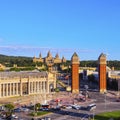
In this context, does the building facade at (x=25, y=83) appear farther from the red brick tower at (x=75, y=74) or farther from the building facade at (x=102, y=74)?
the building facade at (x=102, y=74)

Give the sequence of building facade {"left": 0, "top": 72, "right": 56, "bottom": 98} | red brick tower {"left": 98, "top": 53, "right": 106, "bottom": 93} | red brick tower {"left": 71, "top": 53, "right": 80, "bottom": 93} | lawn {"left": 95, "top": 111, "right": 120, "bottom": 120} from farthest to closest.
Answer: red brick tower {"left": 98, "top": 53, "right": 106, "bottom": 93} < red brick tower {"left": 71, "top": 53, "right": 80, "bottom": 93} < building facade {"left": 0, "top": 72, "right": 56, "bottom": 98} < lawn {"left": 95, "top": 111, "right": 120, "bottom": 120}

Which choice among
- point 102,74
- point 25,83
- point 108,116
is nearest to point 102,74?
point 102,74

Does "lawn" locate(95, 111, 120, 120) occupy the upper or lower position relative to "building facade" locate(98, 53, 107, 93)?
lower

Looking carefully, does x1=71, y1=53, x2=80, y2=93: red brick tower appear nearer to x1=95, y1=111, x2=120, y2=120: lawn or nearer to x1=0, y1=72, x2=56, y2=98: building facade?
x1=0, y1=72, x2=56, y2=98: building facade

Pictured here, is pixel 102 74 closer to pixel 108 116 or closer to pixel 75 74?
pixel 75 74

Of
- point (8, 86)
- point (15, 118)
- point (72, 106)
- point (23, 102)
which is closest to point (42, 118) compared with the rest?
point (15, 118)

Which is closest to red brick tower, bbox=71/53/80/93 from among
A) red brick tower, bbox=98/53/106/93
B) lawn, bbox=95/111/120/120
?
red brick tower, bbox=98/53/106/93

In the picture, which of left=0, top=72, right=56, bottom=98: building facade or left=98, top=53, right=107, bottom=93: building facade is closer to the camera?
left=0, top=72, right=56, bottom=98: building facade

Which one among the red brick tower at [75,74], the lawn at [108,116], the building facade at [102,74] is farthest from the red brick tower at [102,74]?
the lawn at [108,116]

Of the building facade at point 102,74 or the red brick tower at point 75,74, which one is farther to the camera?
the building facade at point 102,74
